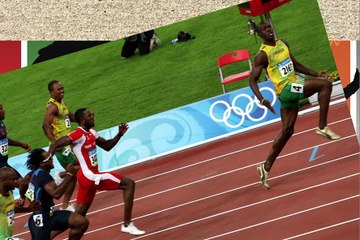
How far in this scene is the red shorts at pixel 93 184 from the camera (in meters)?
9.50

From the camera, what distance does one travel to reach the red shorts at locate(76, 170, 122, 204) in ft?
31.2

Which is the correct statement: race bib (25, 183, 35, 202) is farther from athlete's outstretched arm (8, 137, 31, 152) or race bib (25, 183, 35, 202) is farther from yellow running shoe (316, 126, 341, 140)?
yellow running shoe (316, 126, 341, 140)

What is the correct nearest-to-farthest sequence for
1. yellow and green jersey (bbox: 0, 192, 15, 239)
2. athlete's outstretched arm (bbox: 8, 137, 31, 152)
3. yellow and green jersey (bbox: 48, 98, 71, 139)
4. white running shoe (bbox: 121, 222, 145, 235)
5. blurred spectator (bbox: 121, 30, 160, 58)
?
yellow and green jersey (bbox: 0, 192, 15, 239) < white running shoe (bbox: 121, 222, 145, 235) < yellow and green jersey (bbox: 48, 98, 71, 139) < athlete's outstretched arm (bbox: 8, 137, 31, 152) < blurred spectator (bbox: 121, 30, 160, 58)

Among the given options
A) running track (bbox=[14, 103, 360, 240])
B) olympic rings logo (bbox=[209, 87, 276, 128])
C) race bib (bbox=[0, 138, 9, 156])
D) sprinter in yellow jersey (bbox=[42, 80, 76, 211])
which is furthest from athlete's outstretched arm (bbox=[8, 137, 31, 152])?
olympic rings logo (bbox=[209, 87, 276, 128])

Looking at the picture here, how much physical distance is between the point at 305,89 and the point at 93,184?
204 cm

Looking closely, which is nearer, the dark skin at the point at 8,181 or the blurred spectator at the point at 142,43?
the dark skin at the point at 8,181

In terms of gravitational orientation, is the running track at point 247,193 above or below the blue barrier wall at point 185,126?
below

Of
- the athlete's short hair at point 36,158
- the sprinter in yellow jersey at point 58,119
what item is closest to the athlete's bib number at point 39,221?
the athlete's short hair at point 36,158

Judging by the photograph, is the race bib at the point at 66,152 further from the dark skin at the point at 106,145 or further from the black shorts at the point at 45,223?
the black shorts at the point at 45,223

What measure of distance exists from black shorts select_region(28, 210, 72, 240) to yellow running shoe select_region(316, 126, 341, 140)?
2.43 meters

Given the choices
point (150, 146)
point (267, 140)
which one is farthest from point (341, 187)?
point (150, 146)

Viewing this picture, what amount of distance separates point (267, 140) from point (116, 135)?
1.50 m

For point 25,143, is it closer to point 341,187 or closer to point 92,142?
point 92,142

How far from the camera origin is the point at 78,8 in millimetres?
11727
